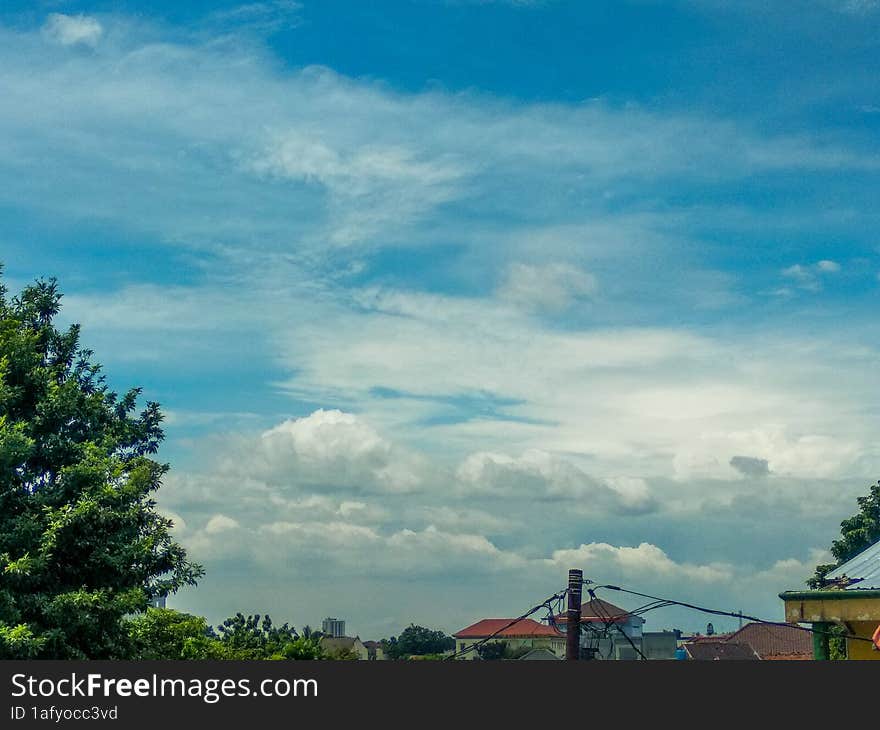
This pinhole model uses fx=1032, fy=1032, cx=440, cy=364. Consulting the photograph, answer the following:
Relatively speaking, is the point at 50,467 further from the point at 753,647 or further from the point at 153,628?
the point at 753,647

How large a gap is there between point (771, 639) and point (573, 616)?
83.9 metres

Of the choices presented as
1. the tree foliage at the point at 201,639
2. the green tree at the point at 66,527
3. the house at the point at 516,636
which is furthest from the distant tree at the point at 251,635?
the house at the point at 516,636

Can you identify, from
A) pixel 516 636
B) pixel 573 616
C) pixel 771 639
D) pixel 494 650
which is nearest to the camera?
pixel 573 616

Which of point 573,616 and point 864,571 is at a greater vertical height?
point 864,571

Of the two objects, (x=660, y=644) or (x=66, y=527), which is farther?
(x=660, y=644)

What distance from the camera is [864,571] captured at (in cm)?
1875

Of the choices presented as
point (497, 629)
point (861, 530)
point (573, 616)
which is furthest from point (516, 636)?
point (573, 616)

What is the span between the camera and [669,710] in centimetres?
1230

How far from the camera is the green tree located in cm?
1972

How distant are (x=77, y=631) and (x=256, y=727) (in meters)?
9.62

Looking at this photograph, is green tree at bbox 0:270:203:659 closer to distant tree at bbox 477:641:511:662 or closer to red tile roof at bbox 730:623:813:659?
distant tree at bbox 477:641:511:662

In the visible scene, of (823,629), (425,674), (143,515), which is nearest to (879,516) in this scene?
(823,629)

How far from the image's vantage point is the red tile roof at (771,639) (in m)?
94.2

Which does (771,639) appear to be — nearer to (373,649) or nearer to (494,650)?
(494,650)
